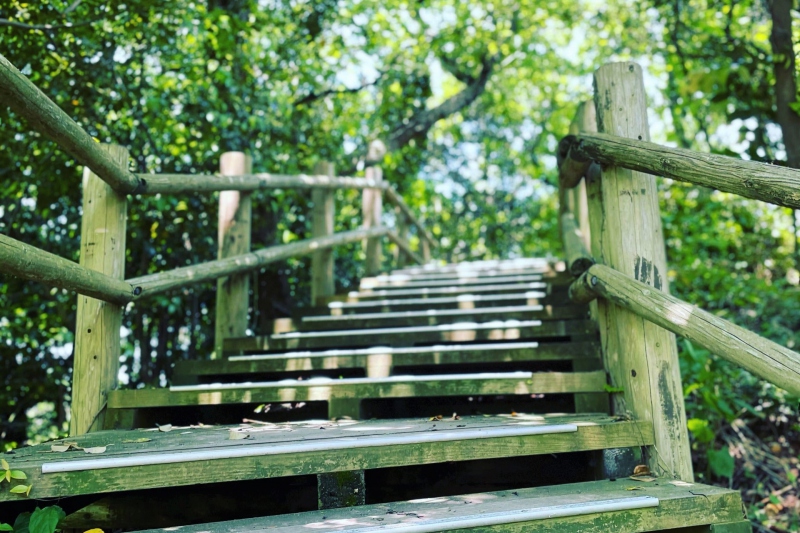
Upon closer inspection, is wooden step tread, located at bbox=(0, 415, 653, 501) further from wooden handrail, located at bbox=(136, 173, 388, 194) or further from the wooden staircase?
wooden handrail, located at bbox=(136, 173, 388, 194)

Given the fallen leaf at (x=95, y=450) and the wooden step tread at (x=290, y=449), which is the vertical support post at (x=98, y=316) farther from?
the fallen leaf at (x=95, y=450)

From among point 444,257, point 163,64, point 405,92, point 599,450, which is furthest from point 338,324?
point 444,257

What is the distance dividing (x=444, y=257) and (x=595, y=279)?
39.1ft

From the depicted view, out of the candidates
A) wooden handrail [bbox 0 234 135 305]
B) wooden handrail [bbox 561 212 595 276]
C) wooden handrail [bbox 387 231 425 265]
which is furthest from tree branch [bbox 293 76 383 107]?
wooden handrail [bbox 0 234 135 305]

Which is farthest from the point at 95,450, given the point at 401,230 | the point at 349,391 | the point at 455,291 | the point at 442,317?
the point at 401,230

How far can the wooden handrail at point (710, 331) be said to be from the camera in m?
1.67

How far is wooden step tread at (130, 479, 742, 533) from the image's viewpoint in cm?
168

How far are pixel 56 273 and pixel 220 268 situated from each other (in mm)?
1232

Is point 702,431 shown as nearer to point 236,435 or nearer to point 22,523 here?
point 236,435

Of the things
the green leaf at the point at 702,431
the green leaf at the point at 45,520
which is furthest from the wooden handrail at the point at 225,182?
the green leaf at the point at 702,431

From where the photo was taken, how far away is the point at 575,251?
370cm

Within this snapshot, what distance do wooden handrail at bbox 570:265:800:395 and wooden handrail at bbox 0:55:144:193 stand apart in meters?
1.92

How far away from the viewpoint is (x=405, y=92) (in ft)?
34.4

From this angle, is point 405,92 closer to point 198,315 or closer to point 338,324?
point 198,315
